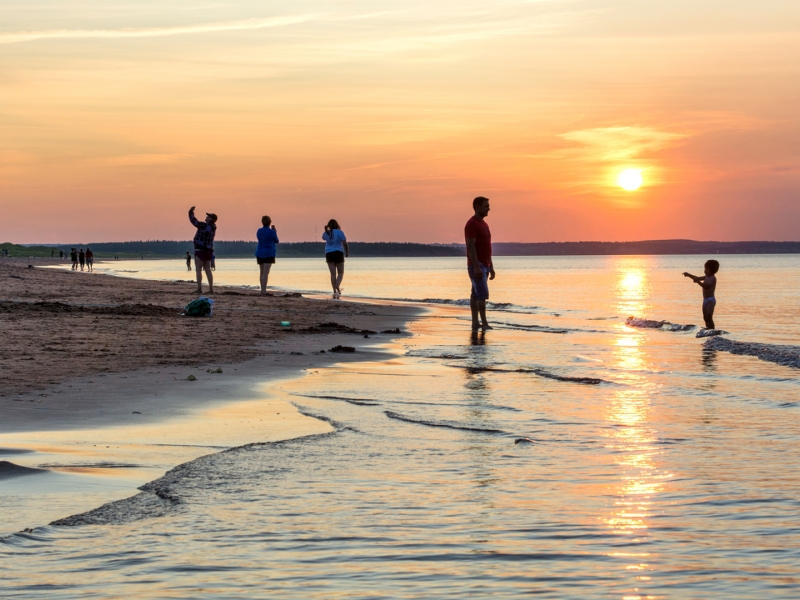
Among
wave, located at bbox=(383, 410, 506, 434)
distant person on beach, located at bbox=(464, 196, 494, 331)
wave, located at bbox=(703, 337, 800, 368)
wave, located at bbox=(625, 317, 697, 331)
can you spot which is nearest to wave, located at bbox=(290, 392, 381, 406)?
wave, located at bbox=(383, 410, 506, 434)

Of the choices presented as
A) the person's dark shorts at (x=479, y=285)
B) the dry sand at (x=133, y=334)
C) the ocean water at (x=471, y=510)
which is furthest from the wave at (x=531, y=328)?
the ocean water at (x=471, y=510)

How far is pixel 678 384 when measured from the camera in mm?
9383

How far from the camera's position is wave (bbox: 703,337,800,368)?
39.9 feet

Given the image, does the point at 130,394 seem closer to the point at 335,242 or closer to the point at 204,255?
the point at 204,255

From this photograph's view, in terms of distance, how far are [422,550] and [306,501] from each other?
2.95 feet

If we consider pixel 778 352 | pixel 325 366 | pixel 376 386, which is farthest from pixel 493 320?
pixel 376 386

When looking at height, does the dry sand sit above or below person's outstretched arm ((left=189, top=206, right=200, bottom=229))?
below

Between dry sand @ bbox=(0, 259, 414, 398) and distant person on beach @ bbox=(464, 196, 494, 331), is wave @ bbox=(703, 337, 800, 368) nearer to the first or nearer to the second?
distant person on beach @ bbox=(464, 196, 494, 331)

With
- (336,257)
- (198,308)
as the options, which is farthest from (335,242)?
(198,308)

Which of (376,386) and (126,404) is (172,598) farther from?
(376,386)

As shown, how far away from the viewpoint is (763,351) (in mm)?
13367

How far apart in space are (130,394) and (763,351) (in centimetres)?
932

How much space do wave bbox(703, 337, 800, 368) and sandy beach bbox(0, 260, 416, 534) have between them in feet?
16.9

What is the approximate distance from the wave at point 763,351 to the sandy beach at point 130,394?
5.14 m
